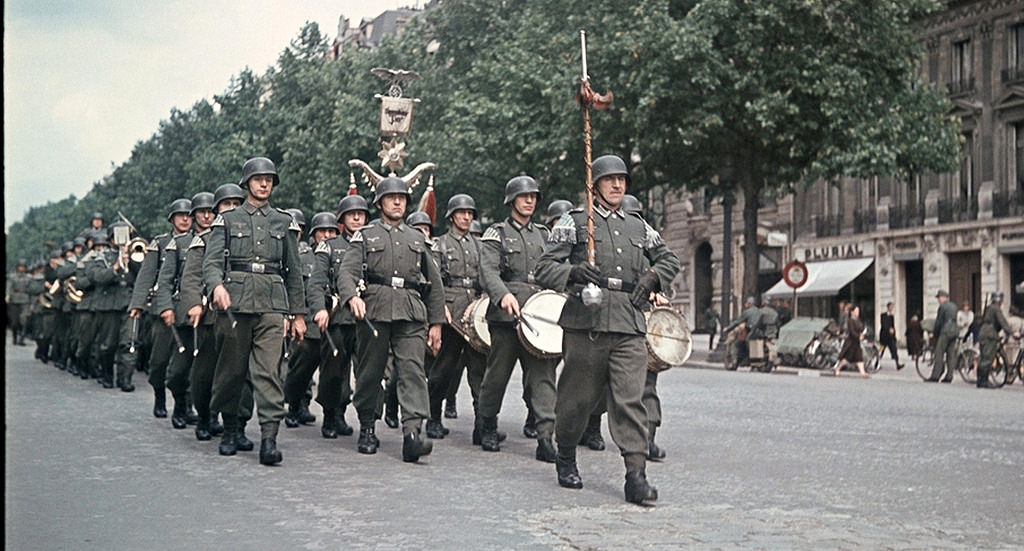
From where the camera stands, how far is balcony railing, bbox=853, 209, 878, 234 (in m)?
46.7

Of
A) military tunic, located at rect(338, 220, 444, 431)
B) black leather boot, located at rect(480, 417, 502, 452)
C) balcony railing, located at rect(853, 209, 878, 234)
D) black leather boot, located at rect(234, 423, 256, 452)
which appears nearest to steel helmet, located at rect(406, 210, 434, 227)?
military tunic, located at rect(338, 220, 444, 431)

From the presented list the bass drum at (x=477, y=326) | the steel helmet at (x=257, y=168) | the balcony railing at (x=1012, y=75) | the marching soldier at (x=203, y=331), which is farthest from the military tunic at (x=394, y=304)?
the balcony railing at (x=1012, y=75)

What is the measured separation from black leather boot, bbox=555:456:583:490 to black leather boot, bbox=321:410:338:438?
3784mm

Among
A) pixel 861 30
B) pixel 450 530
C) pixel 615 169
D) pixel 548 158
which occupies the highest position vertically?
pixel 861 30

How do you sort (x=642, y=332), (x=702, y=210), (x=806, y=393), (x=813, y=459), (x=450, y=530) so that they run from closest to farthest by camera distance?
(x=450, y=530)
(x=642, y=332)
(x=813, y=459)
(x=806, y=393)
(x=702, y=210)

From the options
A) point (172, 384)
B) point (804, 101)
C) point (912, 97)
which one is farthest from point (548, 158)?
point (172, 384)

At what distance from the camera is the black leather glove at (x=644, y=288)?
8477 millimetres

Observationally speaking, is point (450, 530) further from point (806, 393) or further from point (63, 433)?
point (806, 393)

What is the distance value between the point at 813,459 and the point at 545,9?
26.6 m

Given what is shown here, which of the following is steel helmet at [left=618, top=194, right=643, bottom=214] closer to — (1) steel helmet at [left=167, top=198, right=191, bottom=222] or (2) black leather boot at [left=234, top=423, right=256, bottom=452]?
(2) black leather boot at [left=234, top=423, right=256, bottom=452]

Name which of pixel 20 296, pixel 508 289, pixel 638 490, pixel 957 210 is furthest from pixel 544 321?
pixel 957 210

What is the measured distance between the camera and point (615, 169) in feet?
28.4

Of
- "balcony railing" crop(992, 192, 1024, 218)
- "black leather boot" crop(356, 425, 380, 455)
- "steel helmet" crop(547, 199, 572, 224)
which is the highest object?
"balcony railing" crop(992, 192, 1024, 218)

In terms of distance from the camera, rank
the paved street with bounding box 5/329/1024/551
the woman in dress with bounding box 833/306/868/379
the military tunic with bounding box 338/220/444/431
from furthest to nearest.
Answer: the woman in dress with bounding box 833/306/868/379
the military tunic with bounding box 338/220/444/431
the paved street with bounding box 5/329/1024/551
